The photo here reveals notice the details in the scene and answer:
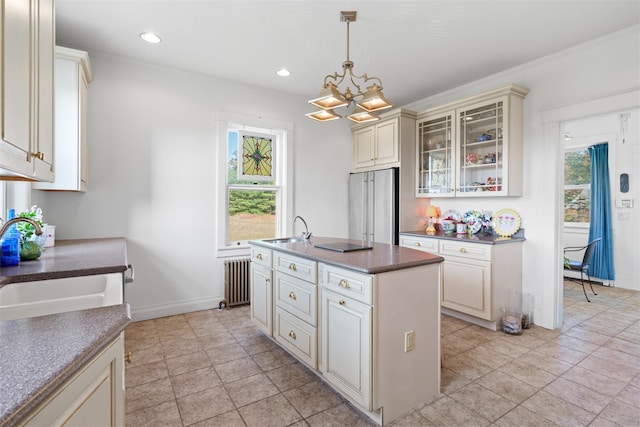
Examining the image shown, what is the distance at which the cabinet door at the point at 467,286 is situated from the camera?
127 inches

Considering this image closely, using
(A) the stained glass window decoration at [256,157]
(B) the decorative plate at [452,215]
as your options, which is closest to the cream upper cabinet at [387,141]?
(B) the decorative plate at [452,215]

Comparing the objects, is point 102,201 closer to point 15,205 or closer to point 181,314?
point 15,205

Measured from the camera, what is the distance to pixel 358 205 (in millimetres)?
4770

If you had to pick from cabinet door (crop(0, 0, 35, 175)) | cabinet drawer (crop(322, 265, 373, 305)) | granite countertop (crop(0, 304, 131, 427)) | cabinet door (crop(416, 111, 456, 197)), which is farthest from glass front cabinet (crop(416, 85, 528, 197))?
cabinet door (crop(0, 0, 35, 175))

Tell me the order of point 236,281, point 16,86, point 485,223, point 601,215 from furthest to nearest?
point 601,215 < point 236,281 < point 485,223 < point 16,86

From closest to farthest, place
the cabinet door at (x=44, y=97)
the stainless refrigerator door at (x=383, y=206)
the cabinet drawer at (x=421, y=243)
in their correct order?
the cabinet door at (x=44, y=97), the cabinet drawer at (x=421, y=243), the stainless refrigerator door at (x=383, y=206)

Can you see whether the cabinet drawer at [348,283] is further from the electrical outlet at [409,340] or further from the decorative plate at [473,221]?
the decorative plate at [473,221]

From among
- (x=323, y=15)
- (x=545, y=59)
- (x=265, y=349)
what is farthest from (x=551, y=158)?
(x=265, y=349)

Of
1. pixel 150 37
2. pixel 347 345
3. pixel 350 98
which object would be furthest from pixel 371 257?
pixel 150 37

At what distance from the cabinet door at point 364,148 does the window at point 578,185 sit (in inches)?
143

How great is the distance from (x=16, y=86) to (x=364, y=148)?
13.4 ft

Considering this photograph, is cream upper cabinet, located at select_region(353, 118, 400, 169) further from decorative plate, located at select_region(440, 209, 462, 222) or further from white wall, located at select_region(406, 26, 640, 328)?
white wall, located at select_region(406, 26, 640, 328)

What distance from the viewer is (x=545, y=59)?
3254 mm

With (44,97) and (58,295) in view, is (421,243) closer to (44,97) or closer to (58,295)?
(58,295)
